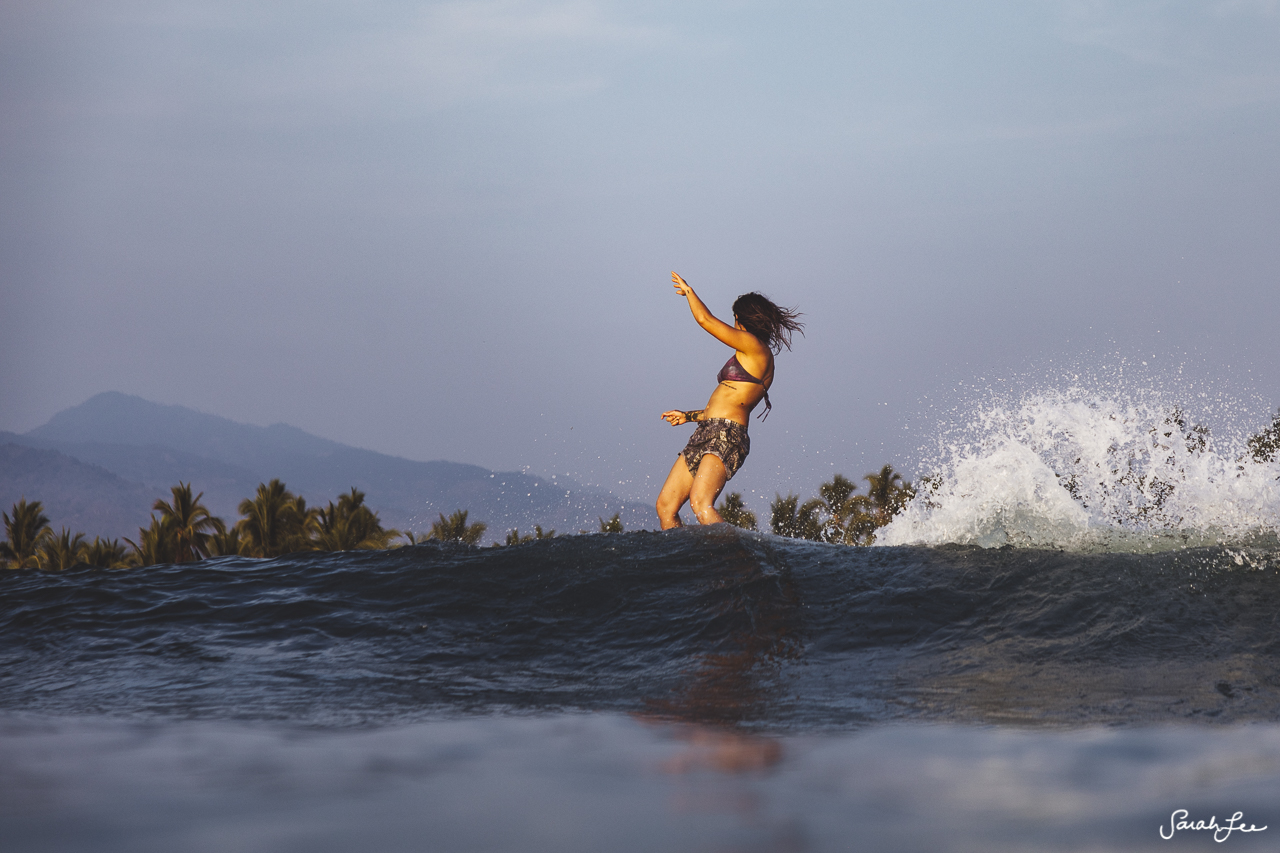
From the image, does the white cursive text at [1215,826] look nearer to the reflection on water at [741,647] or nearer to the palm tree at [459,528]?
the reflection on water at [741,647]

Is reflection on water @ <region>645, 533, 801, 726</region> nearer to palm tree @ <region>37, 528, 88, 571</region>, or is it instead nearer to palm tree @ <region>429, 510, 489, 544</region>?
palm tree @ <region>429, 510, 489, 544</region>

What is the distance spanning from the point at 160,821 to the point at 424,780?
2.25ft

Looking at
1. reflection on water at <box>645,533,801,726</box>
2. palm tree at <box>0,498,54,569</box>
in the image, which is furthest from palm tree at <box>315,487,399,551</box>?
reflection on water at <box>645,533,801,726</box>

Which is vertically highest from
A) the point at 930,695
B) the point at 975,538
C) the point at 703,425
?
the point at 703,425

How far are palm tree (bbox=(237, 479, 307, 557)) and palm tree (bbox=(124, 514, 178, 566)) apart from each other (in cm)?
301

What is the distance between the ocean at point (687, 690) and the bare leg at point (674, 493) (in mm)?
762

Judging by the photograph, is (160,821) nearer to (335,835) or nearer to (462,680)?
(335,835)

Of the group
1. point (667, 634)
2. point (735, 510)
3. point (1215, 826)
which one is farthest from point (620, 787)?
point (735, 510)

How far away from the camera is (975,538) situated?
7.58 m

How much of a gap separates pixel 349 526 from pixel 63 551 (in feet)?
48.9

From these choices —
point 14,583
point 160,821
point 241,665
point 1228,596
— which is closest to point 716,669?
point 241,665

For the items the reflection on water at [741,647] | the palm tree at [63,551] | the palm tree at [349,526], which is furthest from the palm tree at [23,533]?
the reflection on water at [741,647]

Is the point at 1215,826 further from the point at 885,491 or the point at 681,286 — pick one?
the point at 885,491

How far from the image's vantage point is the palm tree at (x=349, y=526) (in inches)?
1737
